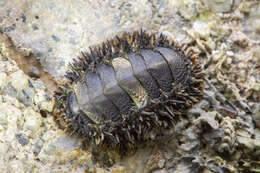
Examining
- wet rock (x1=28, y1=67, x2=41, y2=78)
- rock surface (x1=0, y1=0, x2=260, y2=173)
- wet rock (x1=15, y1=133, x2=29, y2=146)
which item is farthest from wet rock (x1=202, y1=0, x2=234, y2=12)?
wet rock (x1=15, y1=133, x2=29, y2=146)

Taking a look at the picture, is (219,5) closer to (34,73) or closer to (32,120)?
(34,73)

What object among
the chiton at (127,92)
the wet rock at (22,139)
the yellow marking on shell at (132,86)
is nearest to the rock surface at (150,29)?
the wet rock at (22,139)

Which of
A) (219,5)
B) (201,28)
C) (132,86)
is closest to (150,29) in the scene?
(201,28)

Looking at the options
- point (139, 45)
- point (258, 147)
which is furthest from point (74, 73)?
point (258, 147)

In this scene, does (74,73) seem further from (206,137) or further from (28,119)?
(206,137)

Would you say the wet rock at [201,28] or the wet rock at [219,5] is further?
the wet rock at [219,5]

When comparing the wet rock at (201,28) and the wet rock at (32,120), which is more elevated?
the wet rock at (201,28)

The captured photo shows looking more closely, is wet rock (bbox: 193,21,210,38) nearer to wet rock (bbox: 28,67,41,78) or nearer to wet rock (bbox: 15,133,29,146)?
wet rock (bbox: 28,67,41,78)

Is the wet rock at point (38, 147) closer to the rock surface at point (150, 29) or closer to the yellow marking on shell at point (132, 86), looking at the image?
the rock surface at point (150, 29)

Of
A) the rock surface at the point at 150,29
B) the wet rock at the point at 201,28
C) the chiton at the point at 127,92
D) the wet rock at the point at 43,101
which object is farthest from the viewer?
the wet rock at the point at 201,28
